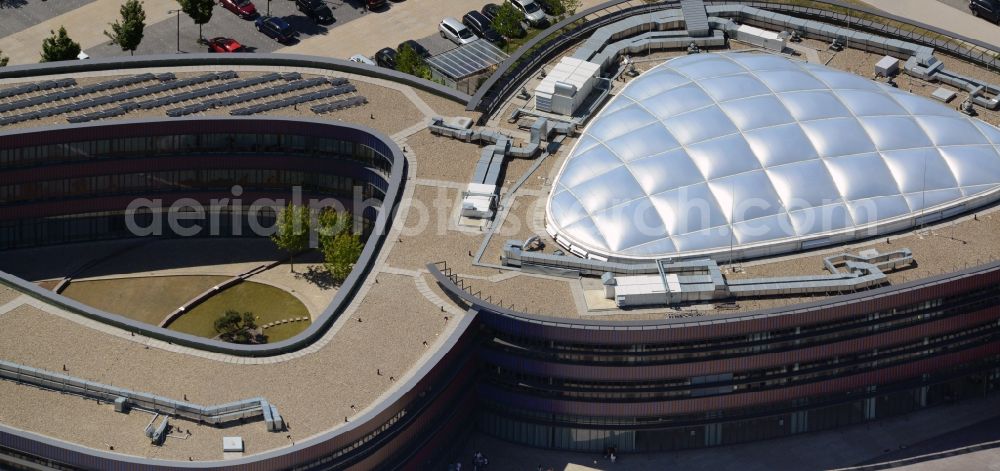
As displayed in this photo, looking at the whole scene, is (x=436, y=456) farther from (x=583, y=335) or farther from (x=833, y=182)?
(x=833, y=182)

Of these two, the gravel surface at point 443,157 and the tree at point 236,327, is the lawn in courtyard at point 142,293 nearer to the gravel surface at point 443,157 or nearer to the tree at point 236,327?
the tree at point 236,327

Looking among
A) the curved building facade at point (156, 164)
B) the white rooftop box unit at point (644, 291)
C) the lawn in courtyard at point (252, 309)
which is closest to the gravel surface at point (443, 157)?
the curved building facade at point (156, 164)

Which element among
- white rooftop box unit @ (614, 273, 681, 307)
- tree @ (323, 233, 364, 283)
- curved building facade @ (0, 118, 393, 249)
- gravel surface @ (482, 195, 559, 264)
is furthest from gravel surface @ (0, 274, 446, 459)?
curved building facade @ (0, 118, 393, 249)

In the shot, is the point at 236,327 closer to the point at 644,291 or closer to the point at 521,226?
the point at 521,226

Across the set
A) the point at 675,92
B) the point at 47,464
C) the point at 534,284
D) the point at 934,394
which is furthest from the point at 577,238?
the point at 47,464

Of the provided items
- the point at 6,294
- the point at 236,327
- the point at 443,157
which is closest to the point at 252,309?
the point at 236,327

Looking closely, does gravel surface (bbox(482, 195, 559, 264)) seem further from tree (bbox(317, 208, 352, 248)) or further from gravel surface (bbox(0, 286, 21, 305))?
gravel surface (bbox(0, 286, 21, 305))
